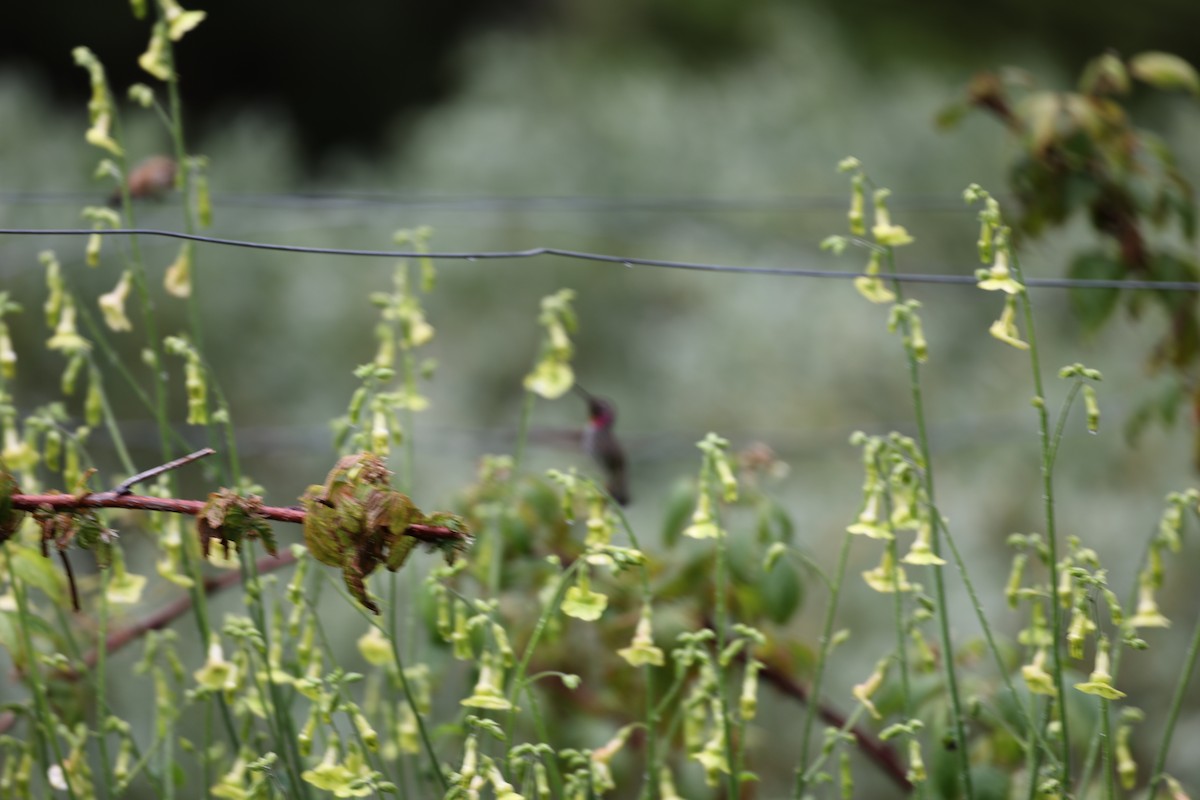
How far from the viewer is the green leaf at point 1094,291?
193cm

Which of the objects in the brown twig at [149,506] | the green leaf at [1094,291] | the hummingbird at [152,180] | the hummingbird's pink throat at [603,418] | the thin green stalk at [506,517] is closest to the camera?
the brown twig at [149,506]

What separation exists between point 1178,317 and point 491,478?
110 cm

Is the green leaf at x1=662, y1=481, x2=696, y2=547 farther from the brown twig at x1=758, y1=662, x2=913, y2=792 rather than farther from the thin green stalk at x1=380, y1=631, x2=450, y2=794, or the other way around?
the thin green stalk at x1=380, y1=631, x2=450, y2=794

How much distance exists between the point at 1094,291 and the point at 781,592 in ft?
2.36

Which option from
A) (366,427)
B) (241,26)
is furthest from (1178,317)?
(241,26)

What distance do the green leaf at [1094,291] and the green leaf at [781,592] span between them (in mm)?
631

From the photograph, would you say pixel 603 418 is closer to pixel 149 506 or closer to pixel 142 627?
pixel 142 627

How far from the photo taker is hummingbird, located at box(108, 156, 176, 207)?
1521mm

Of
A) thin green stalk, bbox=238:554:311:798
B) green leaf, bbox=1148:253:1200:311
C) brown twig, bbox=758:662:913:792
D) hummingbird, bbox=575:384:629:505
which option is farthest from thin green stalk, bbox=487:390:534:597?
green leaf, bbox=1148:253:1200:311

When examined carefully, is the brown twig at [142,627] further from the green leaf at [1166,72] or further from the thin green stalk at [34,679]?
the green leaf at [1166,72]

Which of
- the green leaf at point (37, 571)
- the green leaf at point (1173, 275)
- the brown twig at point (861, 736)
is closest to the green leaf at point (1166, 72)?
the green leaf at point (1173, 275)

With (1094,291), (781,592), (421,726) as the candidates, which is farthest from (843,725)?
(1094,291)

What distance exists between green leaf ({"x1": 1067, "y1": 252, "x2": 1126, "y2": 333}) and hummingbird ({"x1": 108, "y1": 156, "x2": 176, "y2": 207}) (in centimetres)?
121

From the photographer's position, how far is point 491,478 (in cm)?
160
